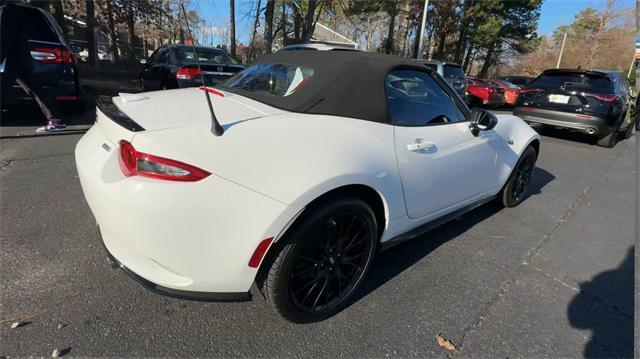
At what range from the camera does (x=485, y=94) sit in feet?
44.6

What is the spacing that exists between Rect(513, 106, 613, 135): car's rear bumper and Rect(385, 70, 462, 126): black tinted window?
628 centimetres

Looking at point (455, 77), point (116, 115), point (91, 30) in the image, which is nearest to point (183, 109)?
point (116, 115)

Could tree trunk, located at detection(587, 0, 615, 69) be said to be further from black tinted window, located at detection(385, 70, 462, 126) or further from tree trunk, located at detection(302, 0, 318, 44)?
black tinted window, located at detection(385, 70, 462, 126)

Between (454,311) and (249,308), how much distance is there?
1.29m

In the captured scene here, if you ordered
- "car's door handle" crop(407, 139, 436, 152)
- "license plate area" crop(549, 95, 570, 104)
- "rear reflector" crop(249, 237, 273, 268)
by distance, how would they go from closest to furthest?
"rear reflector" crop(249, 237, 273, 268)
"car's door handle" crop(407, 139, 436, 152)
"license plate area" crop(549, 95, 570, 104)

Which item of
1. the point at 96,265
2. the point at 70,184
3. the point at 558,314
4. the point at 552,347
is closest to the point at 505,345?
the point at 552,347

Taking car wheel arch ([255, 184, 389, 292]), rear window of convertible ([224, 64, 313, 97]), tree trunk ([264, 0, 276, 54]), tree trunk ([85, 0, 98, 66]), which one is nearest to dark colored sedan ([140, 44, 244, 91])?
rear window of convertible ([224, 64, 313, 97])

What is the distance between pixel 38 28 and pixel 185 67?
2.32 meters

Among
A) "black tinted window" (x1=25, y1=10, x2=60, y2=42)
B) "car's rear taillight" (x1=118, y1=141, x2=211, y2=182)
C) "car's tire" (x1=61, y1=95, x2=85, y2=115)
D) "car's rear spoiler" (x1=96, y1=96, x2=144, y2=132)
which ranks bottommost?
"car's tire" (x1=61, y1=95, x2=85, y2=115)

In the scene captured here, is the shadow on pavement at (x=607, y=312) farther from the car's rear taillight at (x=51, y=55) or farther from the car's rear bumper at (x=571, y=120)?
the car's rear taillight at (x=51, y=55)

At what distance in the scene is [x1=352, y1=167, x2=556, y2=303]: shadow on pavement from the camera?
8.16ft

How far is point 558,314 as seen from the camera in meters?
2.30

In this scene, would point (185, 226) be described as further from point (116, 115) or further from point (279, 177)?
point (116, 115)

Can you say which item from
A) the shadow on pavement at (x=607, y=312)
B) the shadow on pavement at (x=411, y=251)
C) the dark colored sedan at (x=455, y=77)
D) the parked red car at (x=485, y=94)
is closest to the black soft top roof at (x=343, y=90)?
the shadow on pavement at (x=411, y=251)
